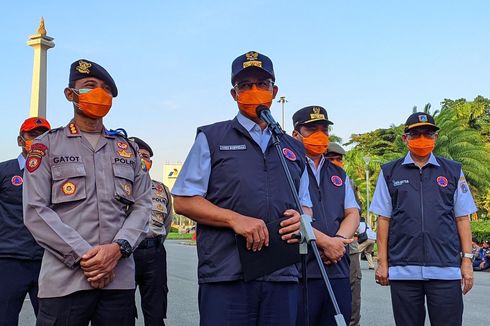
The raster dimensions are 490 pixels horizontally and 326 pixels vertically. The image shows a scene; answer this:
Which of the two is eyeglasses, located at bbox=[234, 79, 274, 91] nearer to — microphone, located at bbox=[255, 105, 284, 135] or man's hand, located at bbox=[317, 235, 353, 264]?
microphone, located at bbox=[255, 105, 284, 135]

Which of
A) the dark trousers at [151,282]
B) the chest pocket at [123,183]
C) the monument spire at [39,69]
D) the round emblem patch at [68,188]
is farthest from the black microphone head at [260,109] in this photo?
the monument spire at [39,69]

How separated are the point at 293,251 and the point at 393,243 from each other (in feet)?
5.91

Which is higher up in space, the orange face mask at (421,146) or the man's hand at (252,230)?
the orange face mask at (421,146)

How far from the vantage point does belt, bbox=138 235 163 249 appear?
5.75 meters

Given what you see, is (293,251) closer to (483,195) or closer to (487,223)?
(487,223)

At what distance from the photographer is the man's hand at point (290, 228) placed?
266 cm

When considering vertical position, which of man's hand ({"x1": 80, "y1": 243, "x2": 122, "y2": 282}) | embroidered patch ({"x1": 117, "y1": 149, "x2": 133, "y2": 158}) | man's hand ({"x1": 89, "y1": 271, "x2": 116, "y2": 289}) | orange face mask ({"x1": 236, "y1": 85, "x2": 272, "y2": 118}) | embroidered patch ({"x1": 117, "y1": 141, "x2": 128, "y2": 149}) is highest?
orange face mask ({"x1": 236, "y1": 85, "x2": 272, "y2": 118})

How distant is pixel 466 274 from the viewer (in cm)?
420

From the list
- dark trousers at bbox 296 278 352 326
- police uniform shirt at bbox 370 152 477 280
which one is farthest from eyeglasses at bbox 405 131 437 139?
dark trousers at bbox 296 278 352 326

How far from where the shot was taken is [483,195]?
1222 inches

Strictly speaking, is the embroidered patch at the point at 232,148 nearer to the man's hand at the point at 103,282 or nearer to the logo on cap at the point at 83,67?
the man's hand at the point at 103,282

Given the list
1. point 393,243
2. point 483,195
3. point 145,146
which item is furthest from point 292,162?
point 483,195

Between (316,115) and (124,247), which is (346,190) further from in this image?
(124,247)

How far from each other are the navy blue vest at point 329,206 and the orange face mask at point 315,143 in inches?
5.0
